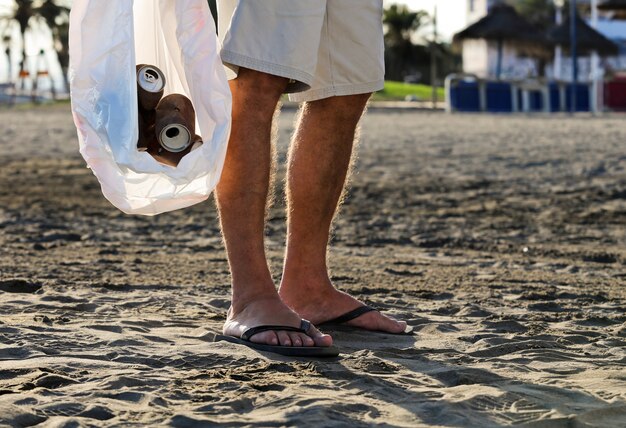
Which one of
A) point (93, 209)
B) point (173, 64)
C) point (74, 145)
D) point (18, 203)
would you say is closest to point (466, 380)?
point (173, 64)

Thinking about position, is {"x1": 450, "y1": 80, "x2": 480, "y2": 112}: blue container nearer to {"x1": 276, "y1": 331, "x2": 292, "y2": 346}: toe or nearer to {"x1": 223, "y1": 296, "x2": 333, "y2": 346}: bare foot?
{"x1": 223, "y1": 296, "x2": 333, "y2": 346}: bare foot

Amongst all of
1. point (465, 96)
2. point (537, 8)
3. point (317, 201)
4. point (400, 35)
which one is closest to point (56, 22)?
point (400, 35)

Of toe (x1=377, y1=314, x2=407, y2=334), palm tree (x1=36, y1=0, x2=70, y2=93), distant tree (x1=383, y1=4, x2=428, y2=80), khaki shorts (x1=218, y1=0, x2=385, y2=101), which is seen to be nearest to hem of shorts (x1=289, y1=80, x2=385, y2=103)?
khaki shorts (x1=218, y1=0, x2=385, y2=101)

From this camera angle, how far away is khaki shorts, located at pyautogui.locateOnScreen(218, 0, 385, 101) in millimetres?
2891

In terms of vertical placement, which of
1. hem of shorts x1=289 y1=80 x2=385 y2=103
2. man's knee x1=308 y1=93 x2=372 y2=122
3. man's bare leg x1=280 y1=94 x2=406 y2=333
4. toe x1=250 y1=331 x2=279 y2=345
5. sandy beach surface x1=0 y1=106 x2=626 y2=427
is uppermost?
hem of shorts x1=289 y1=80 x2=385 y2=103

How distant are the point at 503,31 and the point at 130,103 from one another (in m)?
34.7

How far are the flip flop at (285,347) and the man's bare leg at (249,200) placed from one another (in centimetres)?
1

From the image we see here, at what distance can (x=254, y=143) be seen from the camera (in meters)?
2.96

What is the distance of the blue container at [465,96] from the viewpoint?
30.8 m

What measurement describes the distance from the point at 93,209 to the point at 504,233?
8.66 ft

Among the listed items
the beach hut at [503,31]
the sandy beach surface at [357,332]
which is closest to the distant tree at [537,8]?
the beach hut at [503,31]

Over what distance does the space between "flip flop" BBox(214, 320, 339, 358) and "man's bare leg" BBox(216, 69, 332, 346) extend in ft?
0.05

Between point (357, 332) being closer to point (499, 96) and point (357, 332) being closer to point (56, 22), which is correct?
point (499, 96)

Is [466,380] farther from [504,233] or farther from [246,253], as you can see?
[504,233]
